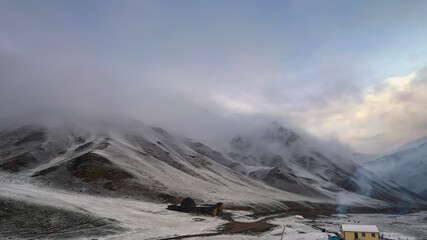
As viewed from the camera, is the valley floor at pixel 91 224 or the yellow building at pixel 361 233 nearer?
the yellow building at pixel 361 233

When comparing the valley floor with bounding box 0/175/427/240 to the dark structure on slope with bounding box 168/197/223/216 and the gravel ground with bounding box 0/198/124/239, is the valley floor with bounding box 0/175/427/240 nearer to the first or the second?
the gravel ground with bounding box 0/198/124/239

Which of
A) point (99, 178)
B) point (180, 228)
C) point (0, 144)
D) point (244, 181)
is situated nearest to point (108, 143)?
point (99, 178)

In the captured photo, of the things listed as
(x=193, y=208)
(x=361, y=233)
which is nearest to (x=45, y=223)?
(x=193, y=208)

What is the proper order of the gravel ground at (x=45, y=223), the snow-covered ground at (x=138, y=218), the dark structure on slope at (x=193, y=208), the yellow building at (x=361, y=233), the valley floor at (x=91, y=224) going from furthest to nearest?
the dark structure on slope at (x=193, y=208)
the snow-covered ground at (x=138, y=218)
the valley floor at (x=91, y=224)
the gravel ground at (x=45, y=223)
the yellow building at (x=361, y=233)

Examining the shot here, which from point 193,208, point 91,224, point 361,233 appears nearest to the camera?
point 361,233

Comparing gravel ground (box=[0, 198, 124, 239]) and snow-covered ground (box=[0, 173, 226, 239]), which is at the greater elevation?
snow-covered ground (box=[0, 173, 226, 239])

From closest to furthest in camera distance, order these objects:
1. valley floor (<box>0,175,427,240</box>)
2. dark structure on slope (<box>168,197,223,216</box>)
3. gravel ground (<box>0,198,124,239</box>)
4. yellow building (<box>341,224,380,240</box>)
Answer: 1. yellow building (<box>341,224,380,240</box>)
2. gravel ground (<box>0,198,124,239</box>)
3. valley floor (<box>0,175,427,240</box>)
4. dark structure on slope (<box>168,197,223,216</box>)

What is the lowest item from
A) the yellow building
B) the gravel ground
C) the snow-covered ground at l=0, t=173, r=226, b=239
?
the gravel ground

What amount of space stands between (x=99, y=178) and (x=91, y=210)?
167ft

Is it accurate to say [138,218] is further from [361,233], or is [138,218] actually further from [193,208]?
[361,233]

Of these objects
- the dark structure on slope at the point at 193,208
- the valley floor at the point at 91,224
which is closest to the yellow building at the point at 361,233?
the valley floor at the point at 91,224

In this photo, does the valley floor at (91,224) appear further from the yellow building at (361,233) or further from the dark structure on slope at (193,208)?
the dark structure on slope at (193,208)

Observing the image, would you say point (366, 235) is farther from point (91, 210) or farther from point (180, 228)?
point (91, 210)

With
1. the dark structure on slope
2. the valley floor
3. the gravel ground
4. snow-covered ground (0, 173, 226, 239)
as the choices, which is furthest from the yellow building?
the dark structure on slope
